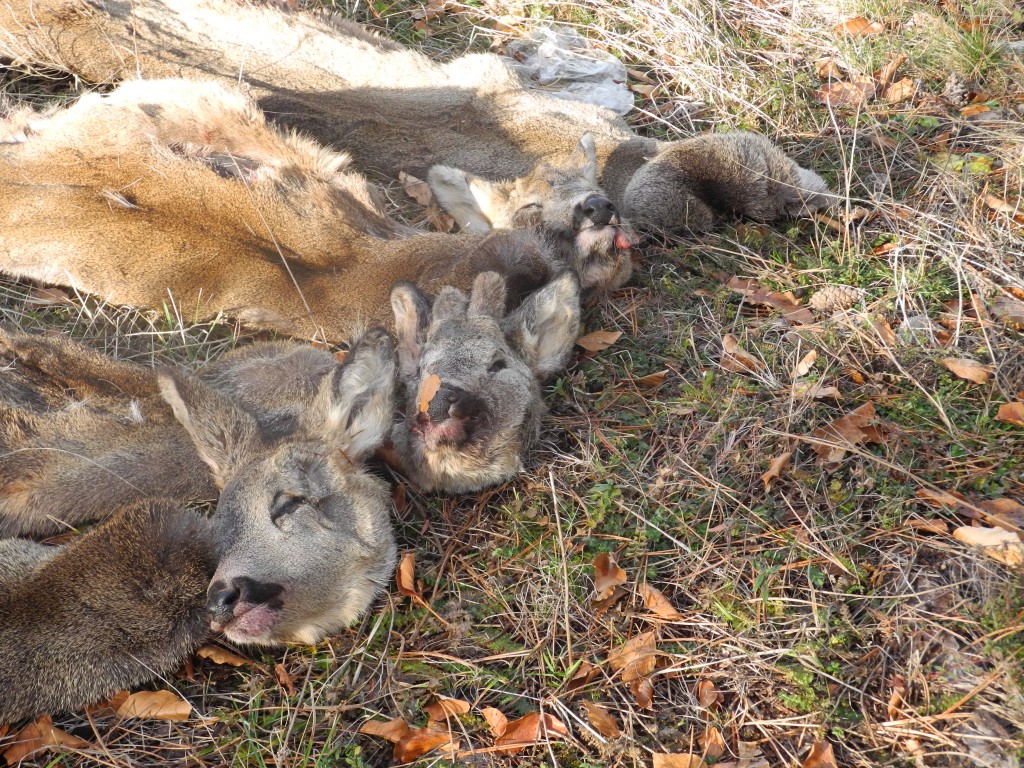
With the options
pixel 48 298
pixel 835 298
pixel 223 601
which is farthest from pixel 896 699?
pixel 48 298

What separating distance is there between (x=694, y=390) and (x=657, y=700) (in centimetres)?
169

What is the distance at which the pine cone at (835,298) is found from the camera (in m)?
5.02

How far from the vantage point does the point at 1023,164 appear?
5.27 meters

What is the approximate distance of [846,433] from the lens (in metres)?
4.24

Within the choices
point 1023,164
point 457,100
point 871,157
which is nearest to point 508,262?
point 457,100

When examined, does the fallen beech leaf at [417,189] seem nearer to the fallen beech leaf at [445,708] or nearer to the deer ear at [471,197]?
the deer ear at [471,197]

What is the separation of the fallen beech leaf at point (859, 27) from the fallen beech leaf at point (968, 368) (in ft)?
11.0

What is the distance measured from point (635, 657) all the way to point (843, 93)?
15.4 ft

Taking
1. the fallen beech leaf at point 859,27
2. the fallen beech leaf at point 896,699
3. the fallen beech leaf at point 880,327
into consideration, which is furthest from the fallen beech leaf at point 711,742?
the fallen beech leaf at point 859,27

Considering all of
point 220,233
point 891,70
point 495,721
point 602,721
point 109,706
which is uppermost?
point 891,70

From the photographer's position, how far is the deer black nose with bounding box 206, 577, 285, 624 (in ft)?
11.8

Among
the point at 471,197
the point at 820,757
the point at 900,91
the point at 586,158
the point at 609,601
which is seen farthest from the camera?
the point at 900,91

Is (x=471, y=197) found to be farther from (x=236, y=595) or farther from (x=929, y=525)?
(x=929, y=525)

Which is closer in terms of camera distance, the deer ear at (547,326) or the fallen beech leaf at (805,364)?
the fallen beech leaf at (805,364)
